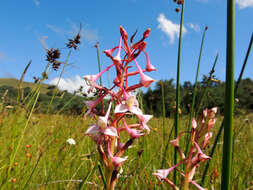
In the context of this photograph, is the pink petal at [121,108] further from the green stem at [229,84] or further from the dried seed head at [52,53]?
the dried seed head at [52,53]

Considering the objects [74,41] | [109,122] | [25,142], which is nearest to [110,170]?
[109,122]

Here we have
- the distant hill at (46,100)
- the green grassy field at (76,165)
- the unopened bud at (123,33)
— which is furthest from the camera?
the distant hill at (46,100)

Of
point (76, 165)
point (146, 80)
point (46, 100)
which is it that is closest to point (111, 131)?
point (146, 80)

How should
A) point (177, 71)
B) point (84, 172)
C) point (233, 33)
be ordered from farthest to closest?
point (84, 172), point (177, 71), point (233, 33)

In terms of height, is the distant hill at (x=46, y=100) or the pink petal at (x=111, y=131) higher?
the distant hill at (x=46, y=100)

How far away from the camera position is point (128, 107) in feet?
2.88

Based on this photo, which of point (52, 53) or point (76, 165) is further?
point (76, 165)

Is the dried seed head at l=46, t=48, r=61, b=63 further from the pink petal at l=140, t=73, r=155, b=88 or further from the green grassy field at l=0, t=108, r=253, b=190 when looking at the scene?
the pink petal at l=140, t=73, r=155, b=88

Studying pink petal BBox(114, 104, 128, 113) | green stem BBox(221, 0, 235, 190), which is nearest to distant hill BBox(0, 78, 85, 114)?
pink petal BBox(114, 104, 128, 113)

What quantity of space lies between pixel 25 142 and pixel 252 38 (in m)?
3.44

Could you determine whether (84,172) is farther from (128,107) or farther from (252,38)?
(252,38)

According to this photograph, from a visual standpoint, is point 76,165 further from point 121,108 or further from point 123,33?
point 123,33

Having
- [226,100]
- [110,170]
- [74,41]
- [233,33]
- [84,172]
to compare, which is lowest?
[84,172]

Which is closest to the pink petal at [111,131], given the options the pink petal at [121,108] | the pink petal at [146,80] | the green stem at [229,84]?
the pink petal at [121,108]
